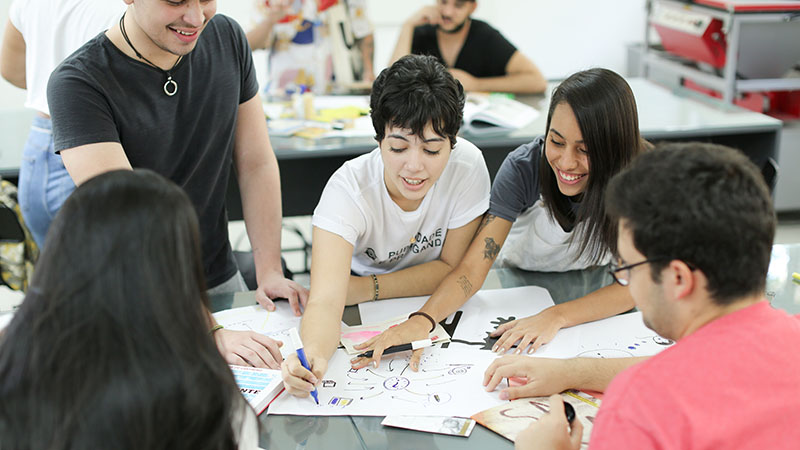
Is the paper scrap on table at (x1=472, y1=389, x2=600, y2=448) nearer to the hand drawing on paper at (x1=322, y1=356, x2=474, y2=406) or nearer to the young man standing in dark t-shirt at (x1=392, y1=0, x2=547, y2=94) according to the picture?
the hand drawing on paper at (x1=322, y1=356, x2=474, y2=406)

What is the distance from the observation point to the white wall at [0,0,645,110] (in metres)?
5.16

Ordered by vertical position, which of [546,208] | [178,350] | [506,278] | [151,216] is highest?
[151,216]

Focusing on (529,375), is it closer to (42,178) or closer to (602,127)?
(602,127)

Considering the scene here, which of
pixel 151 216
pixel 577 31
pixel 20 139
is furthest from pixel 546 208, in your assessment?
pixel 577 31

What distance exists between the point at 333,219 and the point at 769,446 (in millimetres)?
924

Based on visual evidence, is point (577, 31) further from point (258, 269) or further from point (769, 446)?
point (769, 446)

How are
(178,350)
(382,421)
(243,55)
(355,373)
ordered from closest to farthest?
(178,350) < (382,421) < (355,373) < (243,55)

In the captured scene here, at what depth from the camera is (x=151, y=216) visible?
0.75 meters

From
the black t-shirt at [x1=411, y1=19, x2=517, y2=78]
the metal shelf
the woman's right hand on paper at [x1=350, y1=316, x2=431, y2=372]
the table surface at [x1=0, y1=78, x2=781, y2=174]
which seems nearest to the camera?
the woman's right hand on paper at [x1=350, y1=316, x2=431, y2=372]

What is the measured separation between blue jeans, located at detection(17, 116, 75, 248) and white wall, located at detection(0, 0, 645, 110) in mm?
3530

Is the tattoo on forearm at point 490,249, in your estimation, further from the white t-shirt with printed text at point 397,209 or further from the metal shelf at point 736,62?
the metal shelf at point 736,62

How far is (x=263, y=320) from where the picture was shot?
1496 millimetres

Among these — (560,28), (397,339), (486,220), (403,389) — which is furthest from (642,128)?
(560,28)

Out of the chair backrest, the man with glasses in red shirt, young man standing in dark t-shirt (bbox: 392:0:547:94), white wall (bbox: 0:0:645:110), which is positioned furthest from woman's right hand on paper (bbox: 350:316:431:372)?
white wall (bbox: 0:0:645:110)
